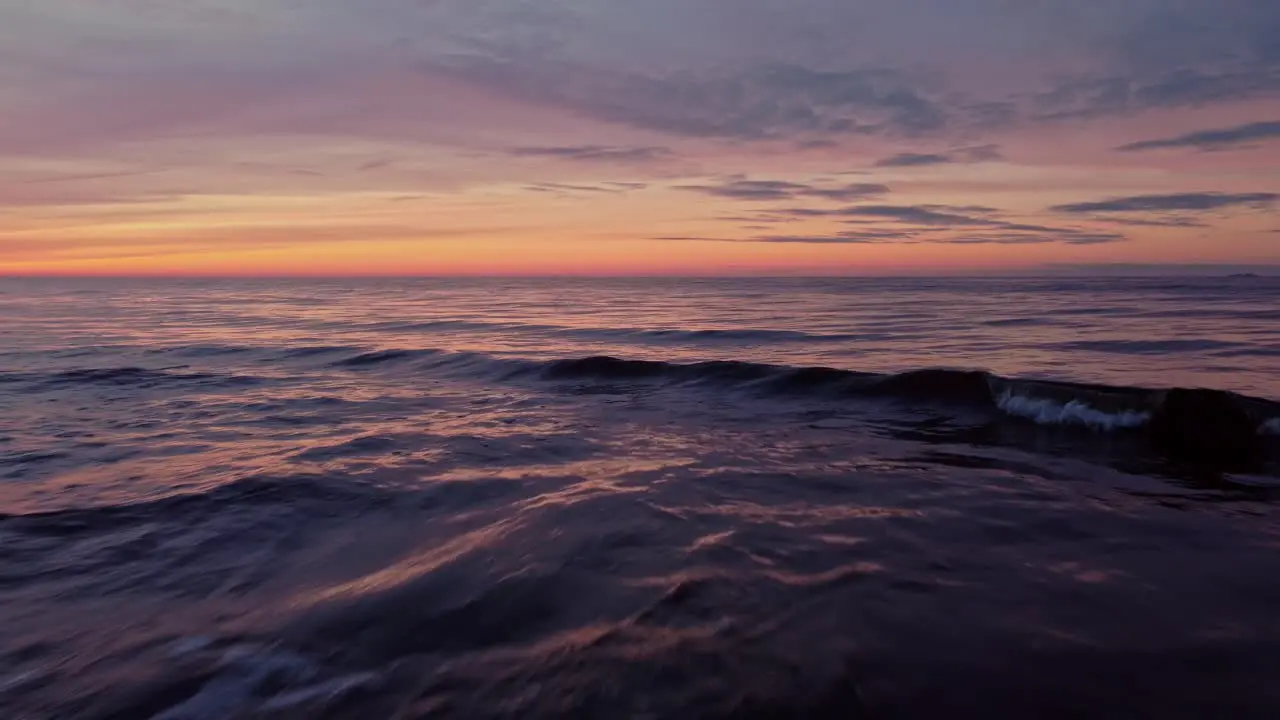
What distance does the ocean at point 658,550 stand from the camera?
4281mm

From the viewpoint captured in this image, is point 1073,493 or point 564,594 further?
point 1073,493

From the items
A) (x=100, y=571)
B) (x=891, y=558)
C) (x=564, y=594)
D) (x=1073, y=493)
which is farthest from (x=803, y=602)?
(x=100, y=571)

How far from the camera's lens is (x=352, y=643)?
15.9 feet

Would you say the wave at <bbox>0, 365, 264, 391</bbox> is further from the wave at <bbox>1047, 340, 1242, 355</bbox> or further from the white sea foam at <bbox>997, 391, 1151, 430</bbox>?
the wave at <bbox>1047, 340, 1242, 355</bbox>

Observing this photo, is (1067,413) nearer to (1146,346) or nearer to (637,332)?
(1146,346)

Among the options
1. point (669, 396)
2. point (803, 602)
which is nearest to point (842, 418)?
point (669, 396)

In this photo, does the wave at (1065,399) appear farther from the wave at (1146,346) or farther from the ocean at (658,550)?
the wave at (1146,346)

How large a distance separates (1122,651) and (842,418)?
325 inches

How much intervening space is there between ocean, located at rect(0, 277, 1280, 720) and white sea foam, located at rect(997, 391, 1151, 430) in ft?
0.18

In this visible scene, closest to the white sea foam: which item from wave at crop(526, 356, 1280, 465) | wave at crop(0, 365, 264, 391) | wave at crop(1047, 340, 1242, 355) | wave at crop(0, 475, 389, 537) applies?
wave at crop(526, 356, 1280, 465)

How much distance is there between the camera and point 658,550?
21.0 feet

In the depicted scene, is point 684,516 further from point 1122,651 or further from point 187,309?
point 187,309

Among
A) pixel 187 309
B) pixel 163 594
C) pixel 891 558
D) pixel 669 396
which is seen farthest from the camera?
pixel 187 309

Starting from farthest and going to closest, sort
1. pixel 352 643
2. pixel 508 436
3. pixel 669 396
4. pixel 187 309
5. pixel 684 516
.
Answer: pixel 187 309
pixel 669 396
pixel 508 436
pixel 684 516
pixel 352 643
